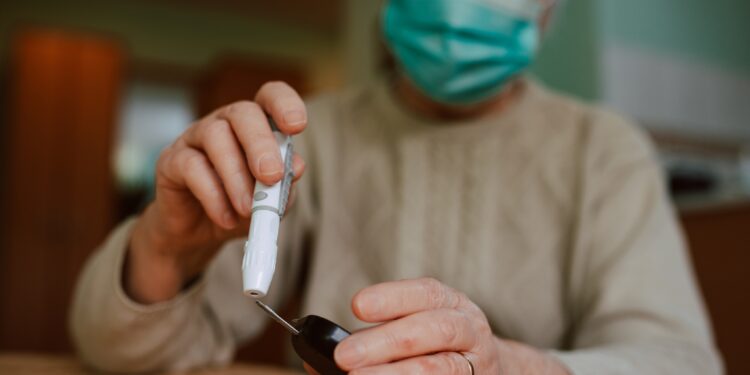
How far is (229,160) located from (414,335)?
22 cm

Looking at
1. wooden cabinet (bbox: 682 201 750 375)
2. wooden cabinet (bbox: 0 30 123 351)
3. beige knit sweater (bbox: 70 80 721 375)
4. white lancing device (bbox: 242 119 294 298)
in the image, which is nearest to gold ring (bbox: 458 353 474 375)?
white lancing device (bbox: 242 119 294 298)

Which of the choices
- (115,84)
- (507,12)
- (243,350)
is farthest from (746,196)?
(115,84)

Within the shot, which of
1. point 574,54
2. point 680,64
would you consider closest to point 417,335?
point 574,54

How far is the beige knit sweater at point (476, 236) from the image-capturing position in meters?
0.65

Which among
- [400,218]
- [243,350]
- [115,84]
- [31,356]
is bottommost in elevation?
[243,350]

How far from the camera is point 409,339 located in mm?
342

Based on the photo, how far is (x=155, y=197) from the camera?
0.56m

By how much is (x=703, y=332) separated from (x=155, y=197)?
605 millimetres

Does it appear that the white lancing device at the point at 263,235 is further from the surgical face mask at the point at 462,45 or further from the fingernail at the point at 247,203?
the surgical face mask at the point at 462,45

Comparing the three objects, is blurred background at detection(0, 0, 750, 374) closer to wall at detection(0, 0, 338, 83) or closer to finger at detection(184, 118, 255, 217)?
wall at detection(0, 0, 338, 83)

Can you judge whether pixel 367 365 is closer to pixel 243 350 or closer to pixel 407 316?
pixel 407 316

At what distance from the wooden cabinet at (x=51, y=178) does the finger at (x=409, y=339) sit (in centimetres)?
326

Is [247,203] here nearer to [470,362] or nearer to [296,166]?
[296,166]

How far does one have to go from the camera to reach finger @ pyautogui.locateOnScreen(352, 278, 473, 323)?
342 mm
